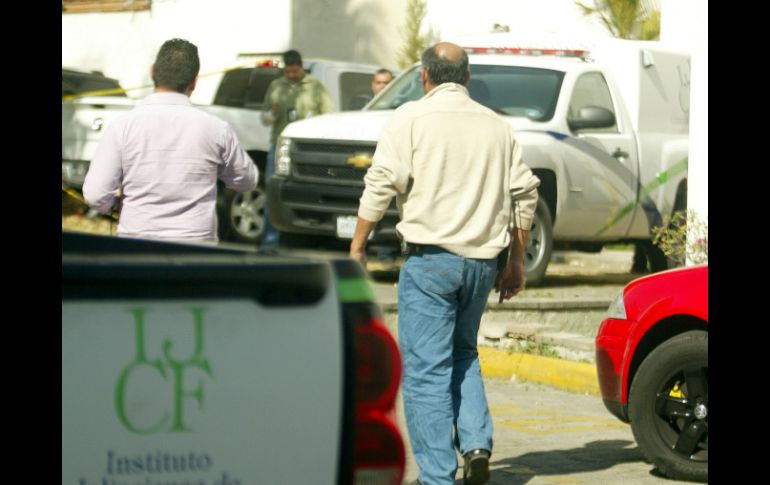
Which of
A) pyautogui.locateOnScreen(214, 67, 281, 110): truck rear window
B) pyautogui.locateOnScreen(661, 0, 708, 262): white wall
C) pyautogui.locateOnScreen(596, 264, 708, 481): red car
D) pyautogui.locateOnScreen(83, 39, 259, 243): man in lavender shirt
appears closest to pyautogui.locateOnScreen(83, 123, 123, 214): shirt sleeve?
pyautogui.locateOnScreen(83, 39, 259, 243): man in lavender shirt

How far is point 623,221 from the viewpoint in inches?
551

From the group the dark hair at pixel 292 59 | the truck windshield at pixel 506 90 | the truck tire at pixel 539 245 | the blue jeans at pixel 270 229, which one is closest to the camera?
the truck tire at pixel 539 245

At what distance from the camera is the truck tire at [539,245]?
13.0 metres

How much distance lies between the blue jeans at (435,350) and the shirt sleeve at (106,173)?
4.07 feet

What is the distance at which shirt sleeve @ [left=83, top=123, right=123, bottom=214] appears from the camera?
6.25m

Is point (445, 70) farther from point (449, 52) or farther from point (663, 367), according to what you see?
point (663, 367)

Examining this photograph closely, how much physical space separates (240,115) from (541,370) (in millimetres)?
6954

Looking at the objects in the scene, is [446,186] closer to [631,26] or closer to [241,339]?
[241,339]

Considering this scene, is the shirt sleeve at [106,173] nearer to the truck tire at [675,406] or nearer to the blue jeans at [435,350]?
the blue jeans at [435,350]

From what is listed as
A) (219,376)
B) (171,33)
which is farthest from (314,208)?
(171,33)

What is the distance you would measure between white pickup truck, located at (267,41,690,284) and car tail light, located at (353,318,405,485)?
363 inches

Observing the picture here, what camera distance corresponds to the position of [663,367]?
7062mm

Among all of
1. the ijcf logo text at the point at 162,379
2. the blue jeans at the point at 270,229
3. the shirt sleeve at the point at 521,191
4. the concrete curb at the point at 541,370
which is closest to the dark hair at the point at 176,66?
the shirt sleeve at the point at 521,191
